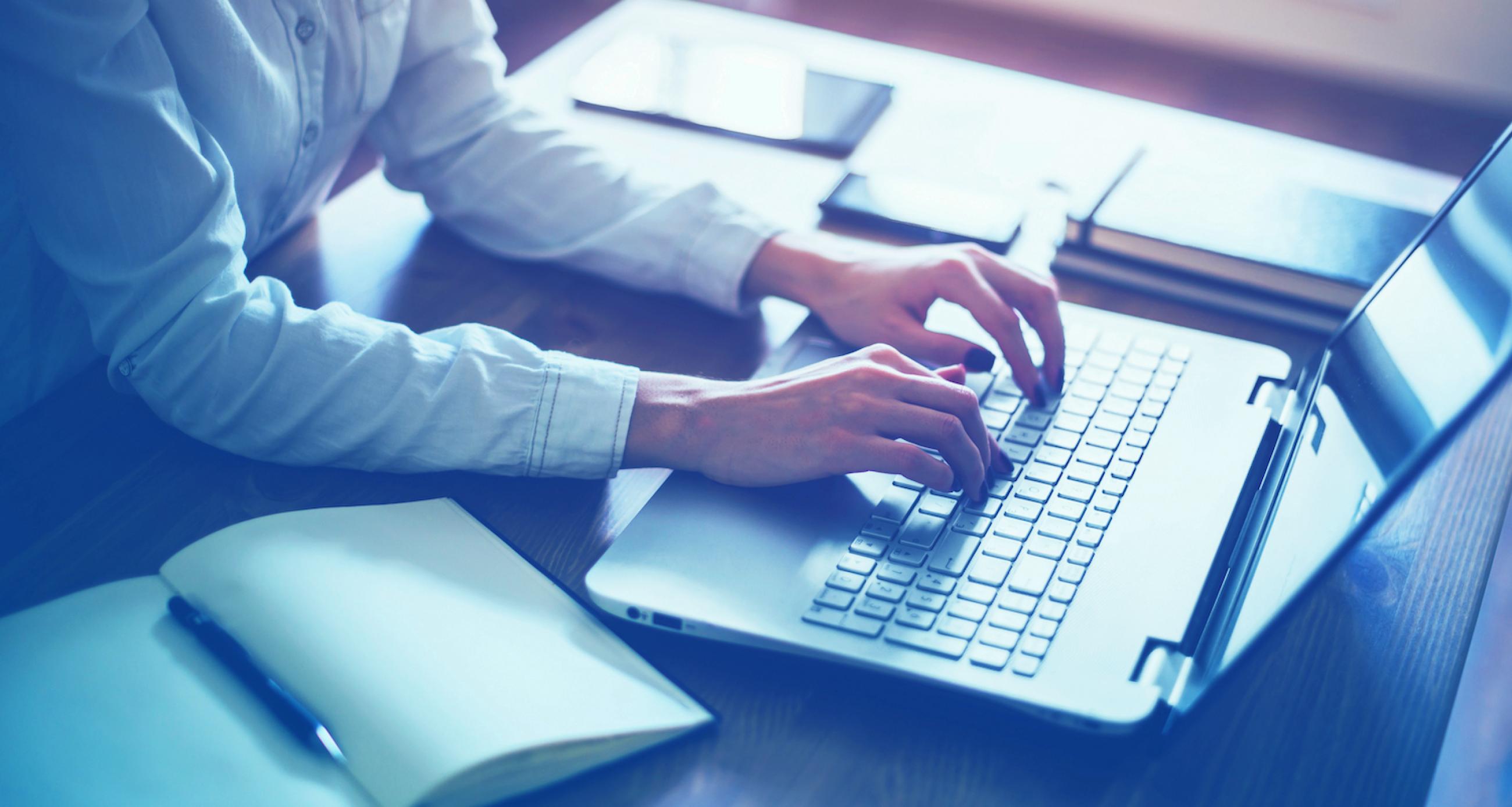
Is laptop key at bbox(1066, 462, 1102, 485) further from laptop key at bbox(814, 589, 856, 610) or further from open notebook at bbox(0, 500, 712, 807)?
open notebook at bbox(0, 500, 712, 807)

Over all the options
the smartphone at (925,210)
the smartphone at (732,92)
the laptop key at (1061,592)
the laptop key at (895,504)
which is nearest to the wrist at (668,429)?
the laptop key at (895,504)

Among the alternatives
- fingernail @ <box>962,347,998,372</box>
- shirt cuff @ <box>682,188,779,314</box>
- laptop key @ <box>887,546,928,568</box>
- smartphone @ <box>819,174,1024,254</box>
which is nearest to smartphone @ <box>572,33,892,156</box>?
smartphone @ <box>819,174,1024,254</box>

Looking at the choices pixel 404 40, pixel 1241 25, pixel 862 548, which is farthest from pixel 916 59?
pixel 1241 25

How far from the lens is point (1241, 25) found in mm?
2764

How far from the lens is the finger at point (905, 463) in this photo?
66cm

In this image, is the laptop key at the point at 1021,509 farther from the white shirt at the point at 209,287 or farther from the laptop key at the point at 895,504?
the white shirt at the point at 209,287

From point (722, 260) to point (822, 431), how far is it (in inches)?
9.6

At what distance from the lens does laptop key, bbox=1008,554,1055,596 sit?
0.61m

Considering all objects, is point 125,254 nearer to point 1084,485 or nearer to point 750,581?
point 750,581

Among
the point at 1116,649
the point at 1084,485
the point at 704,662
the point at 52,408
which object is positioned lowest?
the point at 52,408

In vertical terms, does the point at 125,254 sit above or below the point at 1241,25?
below

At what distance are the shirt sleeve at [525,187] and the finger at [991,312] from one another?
152mm

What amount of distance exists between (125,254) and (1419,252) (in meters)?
0.78

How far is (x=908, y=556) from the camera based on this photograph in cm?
63
